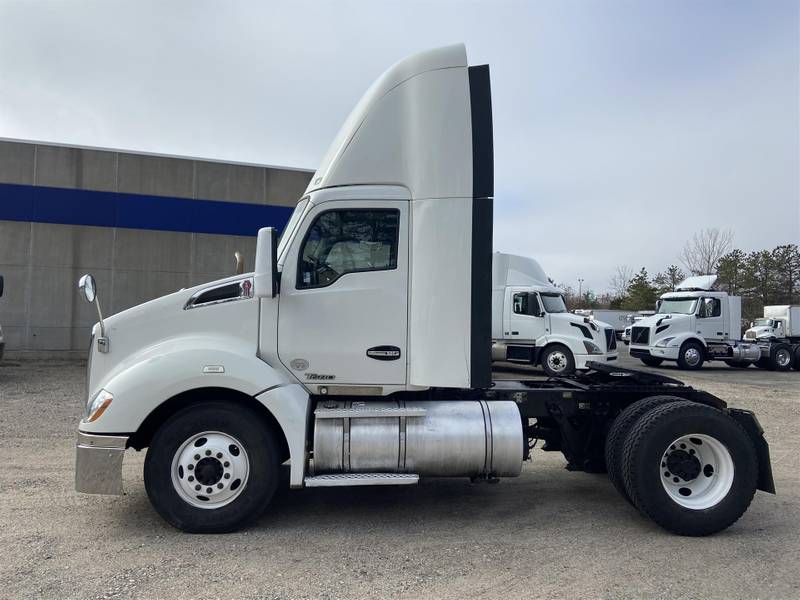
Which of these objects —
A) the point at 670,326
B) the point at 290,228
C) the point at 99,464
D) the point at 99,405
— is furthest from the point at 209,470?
the point at 670,326

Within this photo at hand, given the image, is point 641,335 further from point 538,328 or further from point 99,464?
point 99,464

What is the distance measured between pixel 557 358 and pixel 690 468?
38.5 ft

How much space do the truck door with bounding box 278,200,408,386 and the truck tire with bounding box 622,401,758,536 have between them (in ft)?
6.71

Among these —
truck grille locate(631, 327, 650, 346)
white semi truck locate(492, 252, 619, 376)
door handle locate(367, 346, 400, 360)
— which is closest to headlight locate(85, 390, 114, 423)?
door handle locate(367, 346, 400, 360)

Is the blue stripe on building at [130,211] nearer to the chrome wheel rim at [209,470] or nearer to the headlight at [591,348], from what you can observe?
the headlight at [591,348]

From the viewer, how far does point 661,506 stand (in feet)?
14.5

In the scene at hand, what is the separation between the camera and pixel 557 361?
635 inches

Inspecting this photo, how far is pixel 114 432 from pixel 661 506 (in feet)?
14.2

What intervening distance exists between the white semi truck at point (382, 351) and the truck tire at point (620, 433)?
0.02 metres

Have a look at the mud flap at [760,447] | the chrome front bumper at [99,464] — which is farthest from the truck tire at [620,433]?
the chrome front bumper at [99,464]

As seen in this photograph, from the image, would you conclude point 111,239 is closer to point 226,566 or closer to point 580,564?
point 226,566

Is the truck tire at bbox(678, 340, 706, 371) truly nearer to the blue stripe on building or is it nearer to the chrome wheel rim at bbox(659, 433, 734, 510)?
the blue stripe on building

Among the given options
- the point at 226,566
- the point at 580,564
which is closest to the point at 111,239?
the point at 226,566

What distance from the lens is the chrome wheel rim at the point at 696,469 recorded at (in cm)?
456
